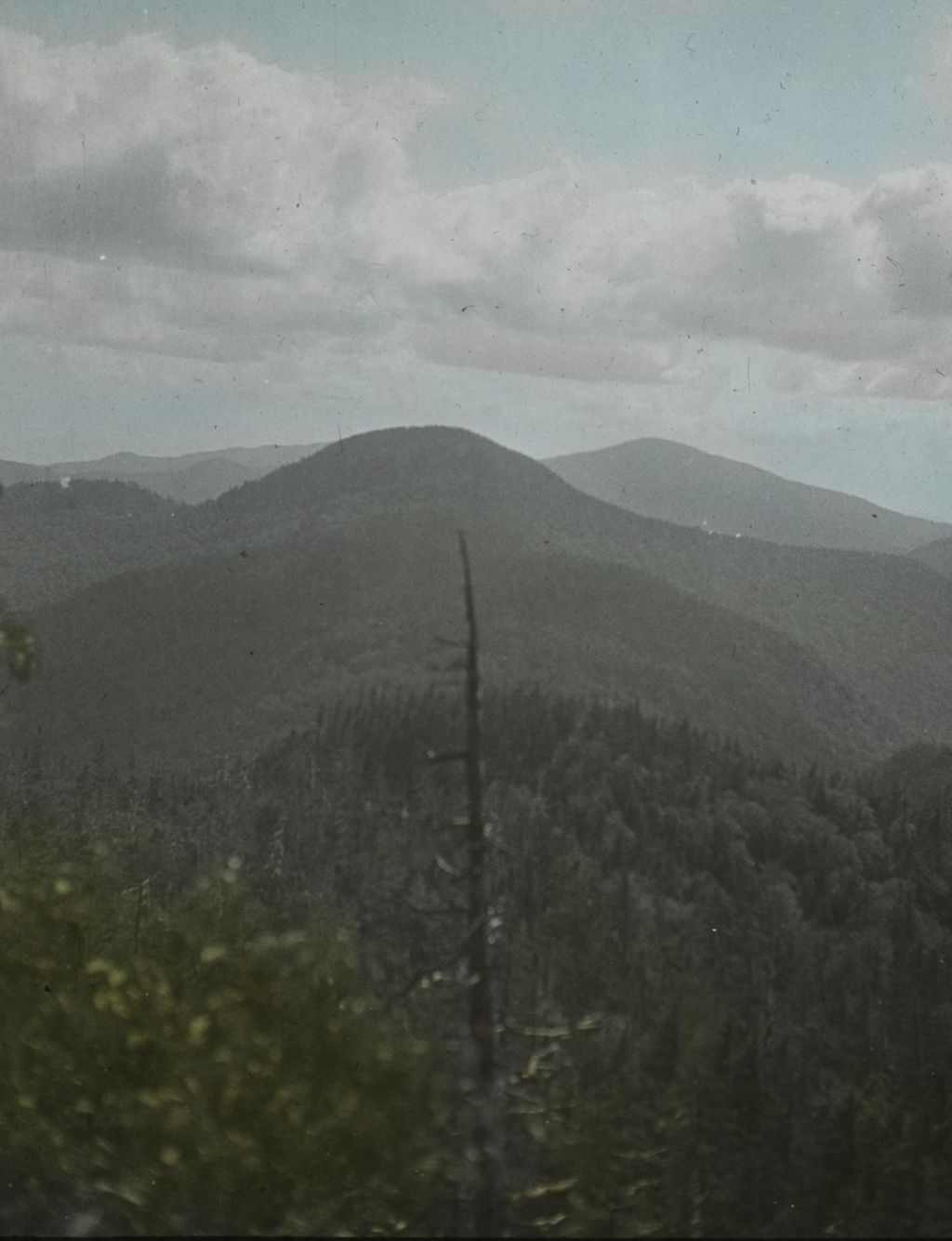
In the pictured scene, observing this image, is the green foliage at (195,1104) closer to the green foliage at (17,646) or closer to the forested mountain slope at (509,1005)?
the forested mountain slope at (509,1005)

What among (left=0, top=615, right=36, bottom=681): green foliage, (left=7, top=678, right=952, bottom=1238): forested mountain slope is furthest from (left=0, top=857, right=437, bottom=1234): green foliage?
(left=0, top=615, right=36, bottom=681): green foliage

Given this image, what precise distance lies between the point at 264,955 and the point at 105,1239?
227 inches

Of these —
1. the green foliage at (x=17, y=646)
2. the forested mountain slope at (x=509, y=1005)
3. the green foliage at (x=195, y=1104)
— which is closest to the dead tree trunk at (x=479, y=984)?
the forested mountain slope at (x=509, y=1005)

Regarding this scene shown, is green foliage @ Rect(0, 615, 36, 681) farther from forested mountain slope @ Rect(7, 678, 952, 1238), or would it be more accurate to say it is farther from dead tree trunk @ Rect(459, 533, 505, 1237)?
dead tree trunk @ Rect(459, 533, 505, 1237)

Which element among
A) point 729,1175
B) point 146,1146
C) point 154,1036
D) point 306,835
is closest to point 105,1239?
point 146,1146

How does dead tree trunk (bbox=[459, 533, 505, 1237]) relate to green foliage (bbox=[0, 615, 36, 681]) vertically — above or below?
below

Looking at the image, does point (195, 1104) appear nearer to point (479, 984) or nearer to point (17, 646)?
point (479, 984)

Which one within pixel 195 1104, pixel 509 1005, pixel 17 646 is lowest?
pixel 509 1005

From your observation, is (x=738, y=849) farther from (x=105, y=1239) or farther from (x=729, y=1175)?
(x=105, y=1239)

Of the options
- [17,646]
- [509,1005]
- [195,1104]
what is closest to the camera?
[17,646]

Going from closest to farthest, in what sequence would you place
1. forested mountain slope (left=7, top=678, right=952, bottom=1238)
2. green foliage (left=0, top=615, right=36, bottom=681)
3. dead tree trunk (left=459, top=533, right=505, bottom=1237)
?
1. dead tree trunk (left=459, top=533, right=505, bottom=1237)
2. green foliage (left=0, top=615, right=36, bottom=681)
3. forested mountain slope (left=7, top=678, right=952, bottom=1238)

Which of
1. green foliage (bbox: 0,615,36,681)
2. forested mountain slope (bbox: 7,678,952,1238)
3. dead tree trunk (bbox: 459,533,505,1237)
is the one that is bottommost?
forested mountain slope (bbox: 7,678,952,1238)

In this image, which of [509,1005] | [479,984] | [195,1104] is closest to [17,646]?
[479,984]

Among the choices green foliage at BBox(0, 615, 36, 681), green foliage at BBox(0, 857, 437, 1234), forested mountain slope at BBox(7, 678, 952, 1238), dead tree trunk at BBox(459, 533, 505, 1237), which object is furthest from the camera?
forested mountain slope at BBox(7, 678, 952, 1238)
